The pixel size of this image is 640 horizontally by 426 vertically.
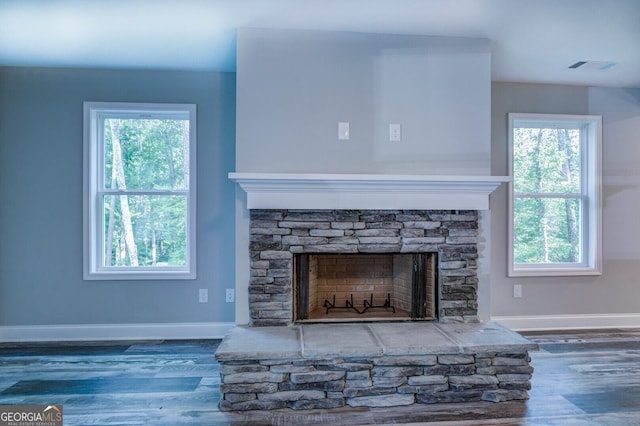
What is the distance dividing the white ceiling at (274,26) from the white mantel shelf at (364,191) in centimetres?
99

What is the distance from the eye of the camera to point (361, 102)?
2557 mm

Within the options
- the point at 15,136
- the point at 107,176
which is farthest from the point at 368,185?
the point at 15,136

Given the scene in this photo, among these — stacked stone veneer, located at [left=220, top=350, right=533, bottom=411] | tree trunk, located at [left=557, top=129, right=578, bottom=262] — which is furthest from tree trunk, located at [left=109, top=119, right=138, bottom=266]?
tree trunk, located at [left=557, top=129, right=578, bottom=262]

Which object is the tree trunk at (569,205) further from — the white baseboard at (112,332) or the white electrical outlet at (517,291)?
the white baseboard at (112,332)

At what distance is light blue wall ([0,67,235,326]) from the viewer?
3.07m

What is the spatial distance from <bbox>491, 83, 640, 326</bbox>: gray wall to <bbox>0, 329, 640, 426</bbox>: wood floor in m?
0.46

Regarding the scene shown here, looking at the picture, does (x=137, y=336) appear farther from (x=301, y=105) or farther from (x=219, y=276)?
(x=301, y=105)

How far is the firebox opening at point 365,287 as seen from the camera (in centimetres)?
261

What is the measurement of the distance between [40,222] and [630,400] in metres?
4.26

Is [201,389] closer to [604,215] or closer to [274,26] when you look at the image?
[274,26]

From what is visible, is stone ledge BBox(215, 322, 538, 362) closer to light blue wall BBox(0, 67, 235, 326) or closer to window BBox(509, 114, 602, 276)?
light blue wall BBox(0, 67, 235, 326)

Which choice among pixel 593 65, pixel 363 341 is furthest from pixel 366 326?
pixel 593 65

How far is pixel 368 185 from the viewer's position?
2412 millimetres
